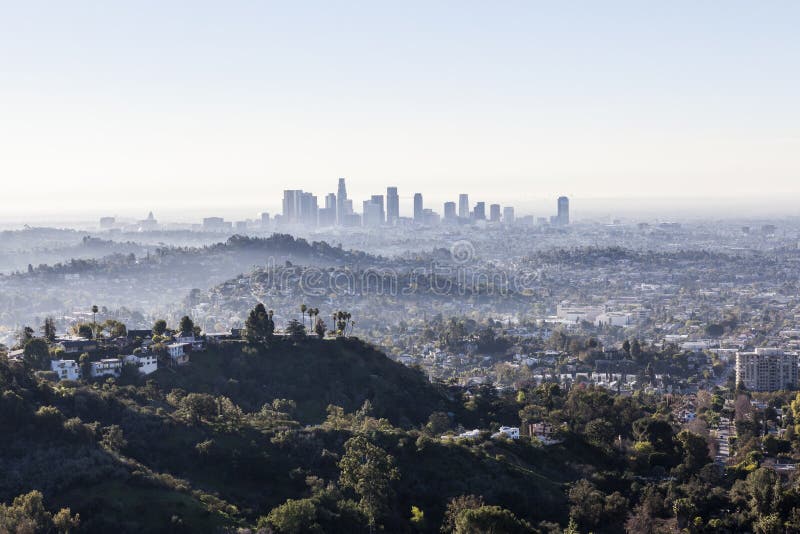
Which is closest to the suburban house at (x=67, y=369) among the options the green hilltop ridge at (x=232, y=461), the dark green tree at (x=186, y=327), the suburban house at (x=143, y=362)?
the green hilltop ridge at (x=232, y=461)

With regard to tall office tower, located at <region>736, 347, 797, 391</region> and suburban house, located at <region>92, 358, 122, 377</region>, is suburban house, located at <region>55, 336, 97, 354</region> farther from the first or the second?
tall office tower, located at <region>736, 347, 797, 391</region>

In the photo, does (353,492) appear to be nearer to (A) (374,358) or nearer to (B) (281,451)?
(B) (281,451)

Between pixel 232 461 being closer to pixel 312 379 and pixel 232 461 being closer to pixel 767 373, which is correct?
pixel 312 379

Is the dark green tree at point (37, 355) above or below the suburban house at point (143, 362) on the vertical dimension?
above

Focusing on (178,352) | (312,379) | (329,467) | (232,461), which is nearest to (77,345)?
(178,352)

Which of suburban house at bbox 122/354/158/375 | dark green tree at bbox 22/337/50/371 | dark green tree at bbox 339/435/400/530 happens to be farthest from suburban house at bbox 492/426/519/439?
dark green tree at bbox 22/337/50/371

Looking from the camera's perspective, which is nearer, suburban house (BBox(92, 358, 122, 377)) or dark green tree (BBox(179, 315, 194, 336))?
suburban house (BBox(92, 358, 122, 377))

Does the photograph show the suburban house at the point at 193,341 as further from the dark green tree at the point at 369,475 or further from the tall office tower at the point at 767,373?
the tall office tower at the point at 767,373
